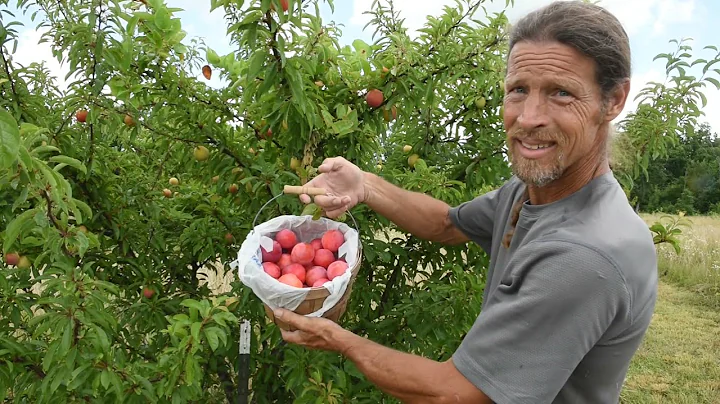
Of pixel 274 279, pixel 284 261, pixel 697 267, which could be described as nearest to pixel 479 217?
pixel 284 261

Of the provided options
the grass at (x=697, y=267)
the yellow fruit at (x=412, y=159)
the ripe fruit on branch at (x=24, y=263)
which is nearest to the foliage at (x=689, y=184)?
the grass at (x=697, y=267)

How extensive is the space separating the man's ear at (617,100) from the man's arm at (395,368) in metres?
0.80

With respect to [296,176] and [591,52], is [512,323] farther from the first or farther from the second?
[296,176]

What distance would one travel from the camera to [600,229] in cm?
132

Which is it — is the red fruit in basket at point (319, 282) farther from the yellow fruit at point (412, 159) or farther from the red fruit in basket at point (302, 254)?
the yellow fruit at point (412, 159)

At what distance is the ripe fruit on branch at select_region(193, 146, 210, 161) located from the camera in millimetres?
2268

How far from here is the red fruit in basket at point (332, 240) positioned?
1.84 m

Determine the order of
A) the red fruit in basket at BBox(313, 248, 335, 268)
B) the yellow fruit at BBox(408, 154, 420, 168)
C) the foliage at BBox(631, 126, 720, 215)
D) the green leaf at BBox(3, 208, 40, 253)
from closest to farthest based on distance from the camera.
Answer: the green leaf at BBox(3, 208, 40, 253)
the red fruit in basket at BBox(313, 248, 335, 268)
the yellow fruit at BBox(408, 154, 420, 168)
the foliage at BBox(631, 126, 720, 215)

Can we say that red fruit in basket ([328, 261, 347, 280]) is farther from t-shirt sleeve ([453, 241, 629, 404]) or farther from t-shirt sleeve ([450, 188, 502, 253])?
t-shirt sleeve ([450, 188, 502, 253])

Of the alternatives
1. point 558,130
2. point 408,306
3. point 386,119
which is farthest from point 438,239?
point 558,130

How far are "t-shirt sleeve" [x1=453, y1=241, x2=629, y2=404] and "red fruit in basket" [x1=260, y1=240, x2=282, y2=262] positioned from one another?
0.76 m

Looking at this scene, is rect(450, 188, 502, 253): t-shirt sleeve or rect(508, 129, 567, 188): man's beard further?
rect(450, 188, 502, 253): t-shirt sleeve

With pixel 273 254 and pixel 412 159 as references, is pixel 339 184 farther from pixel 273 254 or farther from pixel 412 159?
pixel 412 159

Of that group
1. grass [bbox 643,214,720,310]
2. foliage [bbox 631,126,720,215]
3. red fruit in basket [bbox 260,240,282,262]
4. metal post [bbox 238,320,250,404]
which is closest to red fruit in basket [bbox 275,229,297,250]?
red fruit in basket [bbox 260,240,282,262]
